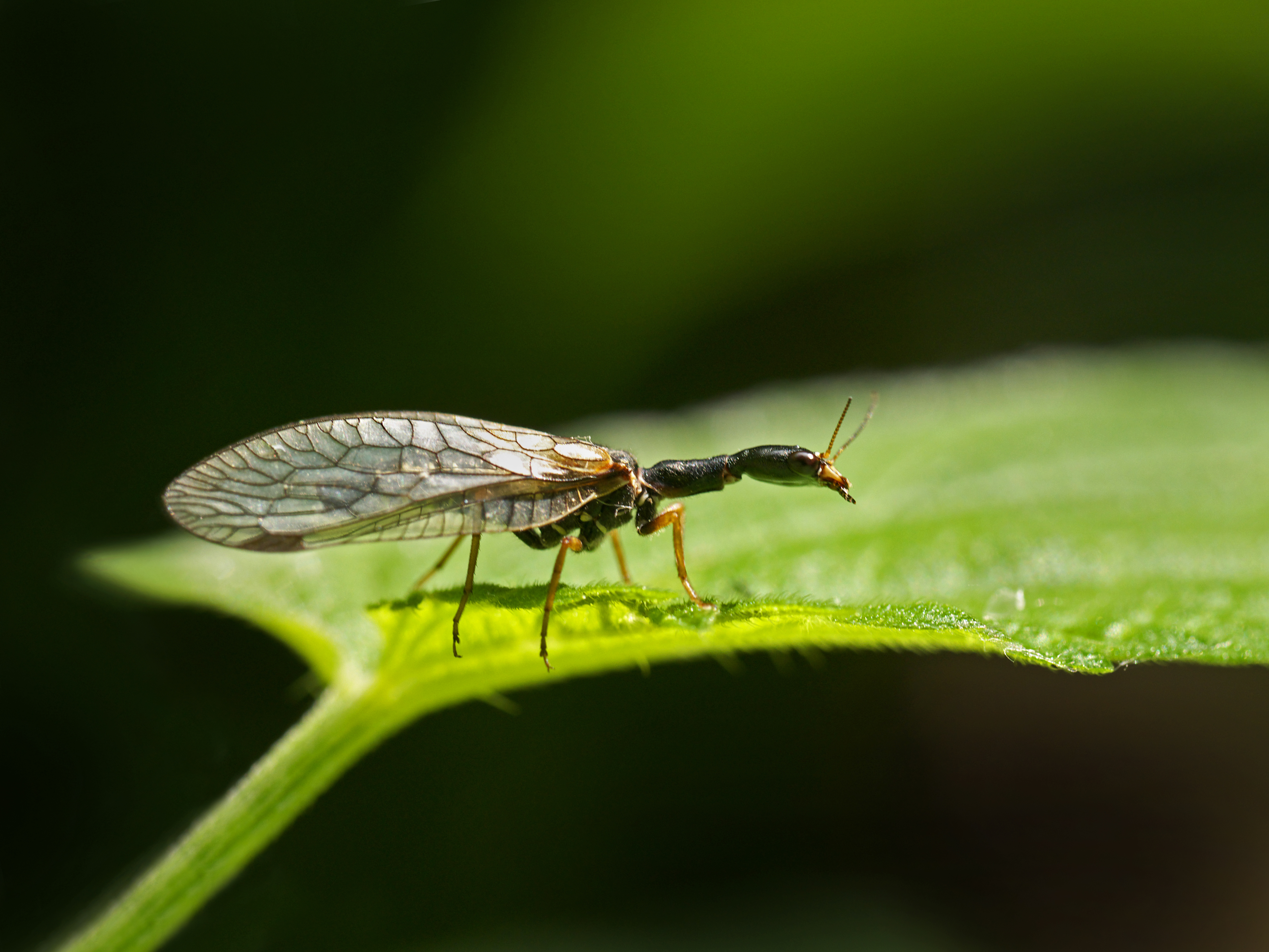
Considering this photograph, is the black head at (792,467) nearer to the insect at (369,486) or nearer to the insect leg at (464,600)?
the insect at (369,486)

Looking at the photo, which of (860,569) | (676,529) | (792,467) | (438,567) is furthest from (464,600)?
(860,569)

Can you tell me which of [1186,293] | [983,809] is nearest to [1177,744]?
[983,809]

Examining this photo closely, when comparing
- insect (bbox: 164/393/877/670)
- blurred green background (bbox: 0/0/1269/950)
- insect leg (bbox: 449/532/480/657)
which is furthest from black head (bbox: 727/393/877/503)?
blurred green background (bbox: 0/0/1269/950)

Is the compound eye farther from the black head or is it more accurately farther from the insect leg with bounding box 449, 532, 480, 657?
the insect leg with bounding box 449, 532, 480, 657

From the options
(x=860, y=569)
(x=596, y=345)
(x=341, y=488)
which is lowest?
(x=341, y=488)

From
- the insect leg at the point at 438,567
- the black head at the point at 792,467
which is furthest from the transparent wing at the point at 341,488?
the black head at the point at 792,467

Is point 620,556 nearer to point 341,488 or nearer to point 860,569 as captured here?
point 860,569
